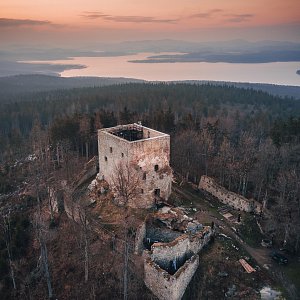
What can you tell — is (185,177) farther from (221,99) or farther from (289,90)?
(289,90)

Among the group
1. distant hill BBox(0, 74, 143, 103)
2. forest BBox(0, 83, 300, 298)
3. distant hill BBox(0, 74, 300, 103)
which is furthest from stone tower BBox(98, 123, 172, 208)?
distant hill BBox(0, 74, 143, 103)

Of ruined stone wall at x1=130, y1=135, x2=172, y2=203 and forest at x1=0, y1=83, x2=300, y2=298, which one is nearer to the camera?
Result: forest at x1=0, y1=83, x2=300, y2=298

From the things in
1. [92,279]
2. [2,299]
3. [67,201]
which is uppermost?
[67,201]

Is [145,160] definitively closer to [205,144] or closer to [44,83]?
[205,144]

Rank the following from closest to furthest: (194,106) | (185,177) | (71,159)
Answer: (185,177), (71,159), (194,106)

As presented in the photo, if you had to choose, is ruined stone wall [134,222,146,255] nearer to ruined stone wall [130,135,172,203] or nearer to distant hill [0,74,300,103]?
ruined stone wall [130,135,172,203]

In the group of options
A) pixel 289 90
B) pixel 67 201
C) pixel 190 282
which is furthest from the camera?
pixel 289 90

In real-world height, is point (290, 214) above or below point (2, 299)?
above

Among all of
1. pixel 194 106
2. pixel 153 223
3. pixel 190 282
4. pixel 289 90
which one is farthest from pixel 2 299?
pixel 289 90
